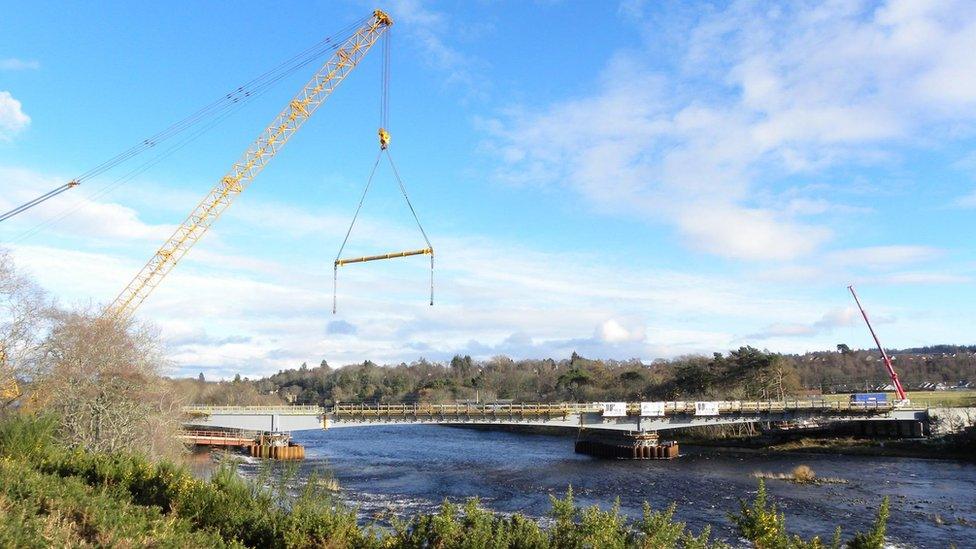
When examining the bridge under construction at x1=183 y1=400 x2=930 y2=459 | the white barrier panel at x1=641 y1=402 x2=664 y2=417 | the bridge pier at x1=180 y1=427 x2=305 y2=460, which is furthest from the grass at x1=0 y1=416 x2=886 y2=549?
Answer: the white barrier panel at x1=641 y1=402 x2=664 y2=417

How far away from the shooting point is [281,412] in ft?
282

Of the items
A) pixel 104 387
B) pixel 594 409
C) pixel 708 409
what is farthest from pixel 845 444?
pixel 104 387

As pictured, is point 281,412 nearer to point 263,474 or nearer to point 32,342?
point 32,342

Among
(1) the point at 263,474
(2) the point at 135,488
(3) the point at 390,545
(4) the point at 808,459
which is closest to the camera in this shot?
(3) the point at 390,545

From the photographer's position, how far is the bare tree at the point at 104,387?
1374 inches

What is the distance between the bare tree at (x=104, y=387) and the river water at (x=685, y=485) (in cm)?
1253

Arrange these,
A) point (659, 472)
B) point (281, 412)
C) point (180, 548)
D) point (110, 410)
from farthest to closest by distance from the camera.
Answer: point (281, 412) < point (659, 472) < point (110, 410) < point (180, 548)

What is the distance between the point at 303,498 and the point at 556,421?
65.9 meters

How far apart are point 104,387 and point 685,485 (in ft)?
137

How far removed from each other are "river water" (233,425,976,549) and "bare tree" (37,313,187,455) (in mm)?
12527

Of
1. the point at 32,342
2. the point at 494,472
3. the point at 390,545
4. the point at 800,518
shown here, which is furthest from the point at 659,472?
the point at 390,545

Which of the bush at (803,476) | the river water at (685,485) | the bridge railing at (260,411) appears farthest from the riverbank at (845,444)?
the bridge railing at (260,411)

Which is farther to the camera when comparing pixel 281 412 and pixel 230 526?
pixel 281 412

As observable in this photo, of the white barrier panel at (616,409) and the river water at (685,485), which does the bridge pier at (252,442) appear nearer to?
the river water at (685,485)
